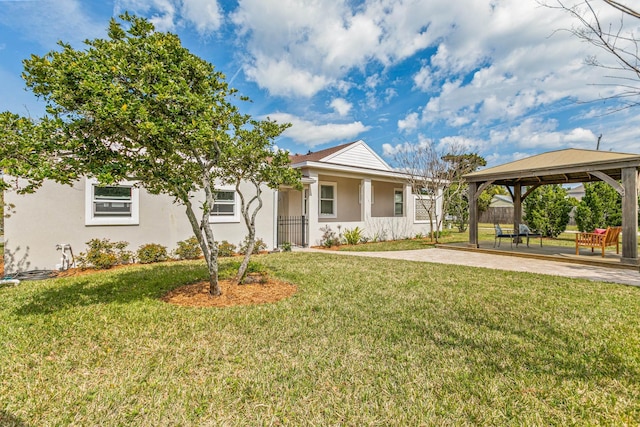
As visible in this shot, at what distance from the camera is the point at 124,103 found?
3611 millimetres

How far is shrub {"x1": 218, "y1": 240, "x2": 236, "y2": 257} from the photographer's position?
1001cm

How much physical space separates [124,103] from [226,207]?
738cm

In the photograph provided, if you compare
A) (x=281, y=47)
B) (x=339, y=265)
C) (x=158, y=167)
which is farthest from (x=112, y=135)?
(x=281, y=47)

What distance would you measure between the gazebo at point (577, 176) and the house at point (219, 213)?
3.79 meters

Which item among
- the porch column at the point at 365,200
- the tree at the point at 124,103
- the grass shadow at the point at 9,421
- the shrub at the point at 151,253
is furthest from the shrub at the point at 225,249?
the grass shadow at the point at 9,421

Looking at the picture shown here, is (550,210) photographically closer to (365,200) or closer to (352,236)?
(365,200)

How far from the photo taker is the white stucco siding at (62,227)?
7480mm


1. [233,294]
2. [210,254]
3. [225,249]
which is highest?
[210,254]

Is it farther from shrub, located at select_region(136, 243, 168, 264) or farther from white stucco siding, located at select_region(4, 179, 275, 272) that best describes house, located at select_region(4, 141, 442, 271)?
shrub, located at select_region(136, 243, 168, 264)

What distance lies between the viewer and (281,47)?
12078 mm

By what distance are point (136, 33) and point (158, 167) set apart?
1.82m

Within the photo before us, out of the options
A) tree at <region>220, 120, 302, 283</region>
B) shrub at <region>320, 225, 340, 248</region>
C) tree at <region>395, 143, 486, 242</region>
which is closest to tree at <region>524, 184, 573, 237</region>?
tree at <region>395, 143, 486, 242</region>

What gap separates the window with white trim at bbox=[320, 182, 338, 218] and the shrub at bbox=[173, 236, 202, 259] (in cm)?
661

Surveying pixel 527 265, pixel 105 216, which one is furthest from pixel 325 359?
pixel 105 216
